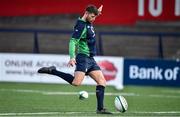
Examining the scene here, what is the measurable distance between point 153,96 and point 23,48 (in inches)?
502

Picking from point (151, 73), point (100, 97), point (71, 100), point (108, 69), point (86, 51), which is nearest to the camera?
point (100, 97)

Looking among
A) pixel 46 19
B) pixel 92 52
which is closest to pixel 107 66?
pixel 92 52

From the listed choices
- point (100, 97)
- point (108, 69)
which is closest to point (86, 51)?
point (100, 97)

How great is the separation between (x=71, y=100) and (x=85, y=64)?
10.9 ft

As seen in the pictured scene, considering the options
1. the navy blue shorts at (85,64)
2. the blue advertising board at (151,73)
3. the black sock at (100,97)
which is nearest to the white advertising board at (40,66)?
the blue advertising board at (151,73)

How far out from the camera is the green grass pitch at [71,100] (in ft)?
50.8

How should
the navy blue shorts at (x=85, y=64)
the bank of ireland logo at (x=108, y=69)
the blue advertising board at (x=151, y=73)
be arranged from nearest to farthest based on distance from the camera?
1. the navy blue shorts at (x=85, y=64)
2. the bank of ireland logo at (x=108, y=69)
3. the blue advertising board at (x=151, y=73)

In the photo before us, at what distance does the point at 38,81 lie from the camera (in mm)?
24156

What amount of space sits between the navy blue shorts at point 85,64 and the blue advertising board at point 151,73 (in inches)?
331

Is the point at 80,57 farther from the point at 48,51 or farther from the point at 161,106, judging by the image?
the point at 48,51

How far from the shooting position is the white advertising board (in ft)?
78.5

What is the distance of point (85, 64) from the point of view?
1548cm

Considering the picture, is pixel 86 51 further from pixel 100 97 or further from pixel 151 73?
pixel 151 73

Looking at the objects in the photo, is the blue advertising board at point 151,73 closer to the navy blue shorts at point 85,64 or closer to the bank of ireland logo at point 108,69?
the bank of ireland logo at point 108,69
